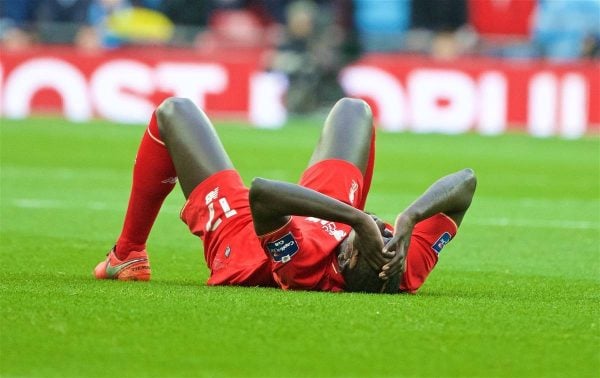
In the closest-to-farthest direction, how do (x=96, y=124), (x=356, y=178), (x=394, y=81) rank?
(x=356, y=178) < (x=96, y=124) < (x=394, y=81)

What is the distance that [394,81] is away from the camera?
823 inches

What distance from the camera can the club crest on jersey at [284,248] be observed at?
18.0ft

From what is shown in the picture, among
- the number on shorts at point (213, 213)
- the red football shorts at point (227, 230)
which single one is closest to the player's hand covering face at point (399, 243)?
the red football shorts at point (227, 230)

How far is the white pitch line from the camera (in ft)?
31.4

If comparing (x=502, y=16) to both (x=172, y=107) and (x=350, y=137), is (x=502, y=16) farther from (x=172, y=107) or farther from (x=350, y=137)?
(x=172, y=107)

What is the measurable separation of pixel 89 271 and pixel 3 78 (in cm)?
1411

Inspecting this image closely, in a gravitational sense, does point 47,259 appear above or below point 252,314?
below

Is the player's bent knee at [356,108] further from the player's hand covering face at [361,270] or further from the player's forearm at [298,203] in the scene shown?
the player's forearm at [298,203]

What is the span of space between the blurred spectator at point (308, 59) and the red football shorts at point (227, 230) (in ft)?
51.0

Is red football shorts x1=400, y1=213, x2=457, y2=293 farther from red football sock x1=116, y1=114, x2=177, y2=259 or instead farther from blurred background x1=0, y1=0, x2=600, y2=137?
blurred background x1=0, y1=0, x2=600, y2=137

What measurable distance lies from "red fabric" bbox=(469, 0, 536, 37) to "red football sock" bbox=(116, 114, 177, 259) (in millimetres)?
18201

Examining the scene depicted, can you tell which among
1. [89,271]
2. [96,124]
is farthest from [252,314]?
[96,124]

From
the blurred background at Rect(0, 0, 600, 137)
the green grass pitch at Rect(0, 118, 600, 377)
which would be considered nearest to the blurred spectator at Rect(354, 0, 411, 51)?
the blurred background at Rect(0, 0, 600, 137)

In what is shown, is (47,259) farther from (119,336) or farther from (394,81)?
(394,81)
